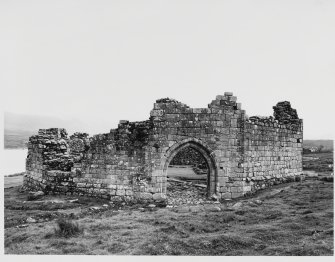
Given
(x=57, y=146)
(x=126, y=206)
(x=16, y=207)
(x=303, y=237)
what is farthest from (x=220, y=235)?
(x=57, y=146)

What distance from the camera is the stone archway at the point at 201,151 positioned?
13.3 meters

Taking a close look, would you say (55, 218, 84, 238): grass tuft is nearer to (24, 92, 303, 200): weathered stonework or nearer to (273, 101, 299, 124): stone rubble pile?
(24, 92, 303, 200): weathered stonework

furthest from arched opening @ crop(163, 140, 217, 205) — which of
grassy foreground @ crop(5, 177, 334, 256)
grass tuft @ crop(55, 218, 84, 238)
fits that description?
grass tuft @ crop(55, 218, 84, 238)

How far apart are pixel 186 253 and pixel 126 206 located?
16.6ft

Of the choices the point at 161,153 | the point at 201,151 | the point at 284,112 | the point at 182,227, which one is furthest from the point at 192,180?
the point at 182,227

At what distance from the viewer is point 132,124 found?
44.6ft

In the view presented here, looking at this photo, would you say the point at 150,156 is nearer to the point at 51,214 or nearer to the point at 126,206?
the point at 126,206

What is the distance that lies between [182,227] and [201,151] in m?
4.46

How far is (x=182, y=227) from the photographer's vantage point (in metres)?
9.71

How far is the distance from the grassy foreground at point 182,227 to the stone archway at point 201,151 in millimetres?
1219

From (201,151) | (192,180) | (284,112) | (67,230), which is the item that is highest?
(284,112)

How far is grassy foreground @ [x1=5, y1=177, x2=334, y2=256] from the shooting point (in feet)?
27.3

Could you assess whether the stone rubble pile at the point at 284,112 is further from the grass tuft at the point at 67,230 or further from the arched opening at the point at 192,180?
the grass tuft at the point at 67,230

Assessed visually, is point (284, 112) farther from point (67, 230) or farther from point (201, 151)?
point (67, 230)
